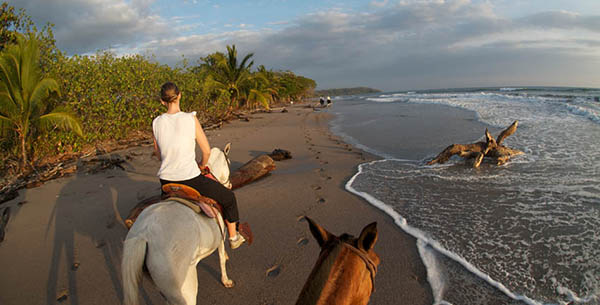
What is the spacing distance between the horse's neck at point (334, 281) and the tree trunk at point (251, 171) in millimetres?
5063

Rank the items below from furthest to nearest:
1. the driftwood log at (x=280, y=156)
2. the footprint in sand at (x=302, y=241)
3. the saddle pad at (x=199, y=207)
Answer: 1. the driftwood log at (x=280, y=156)
2. the footprint in sand at (x=302, y=241)
3. the saddle pad at (x=199, y=207)

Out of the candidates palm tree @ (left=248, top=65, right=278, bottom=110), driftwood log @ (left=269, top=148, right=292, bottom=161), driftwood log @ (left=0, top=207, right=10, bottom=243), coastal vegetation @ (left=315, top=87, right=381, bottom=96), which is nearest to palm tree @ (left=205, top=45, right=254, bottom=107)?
palm tree @ (left=248, top=65, right=278, bottom=110)

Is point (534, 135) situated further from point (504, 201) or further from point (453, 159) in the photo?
point (504, 201)

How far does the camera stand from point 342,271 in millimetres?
1169

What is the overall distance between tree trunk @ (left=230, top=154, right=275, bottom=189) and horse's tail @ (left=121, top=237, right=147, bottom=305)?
396 cm

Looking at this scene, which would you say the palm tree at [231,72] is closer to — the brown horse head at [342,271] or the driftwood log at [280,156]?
the driftwood log at [280,156]

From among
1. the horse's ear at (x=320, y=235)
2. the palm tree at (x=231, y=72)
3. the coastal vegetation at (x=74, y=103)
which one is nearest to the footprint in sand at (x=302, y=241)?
the horse's ear at (x=320, y=235)

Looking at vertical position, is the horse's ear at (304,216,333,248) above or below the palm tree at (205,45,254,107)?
below

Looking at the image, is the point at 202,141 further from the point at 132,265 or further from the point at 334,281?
the point at 334,281

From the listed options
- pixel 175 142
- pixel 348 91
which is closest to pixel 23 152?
pixel 175 142

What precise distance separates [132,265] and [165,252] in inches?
8.8

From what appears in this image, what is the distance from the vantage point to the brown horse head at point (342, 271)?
110 cm

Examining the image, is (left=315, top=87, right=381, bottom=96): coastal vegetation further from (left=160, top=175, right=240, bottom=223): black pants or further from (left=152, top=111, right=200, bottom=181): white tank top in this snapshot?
(left=152, top=111, right=200, bottom=181): white tank top

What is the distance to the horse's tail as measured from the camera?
6.53 feet
